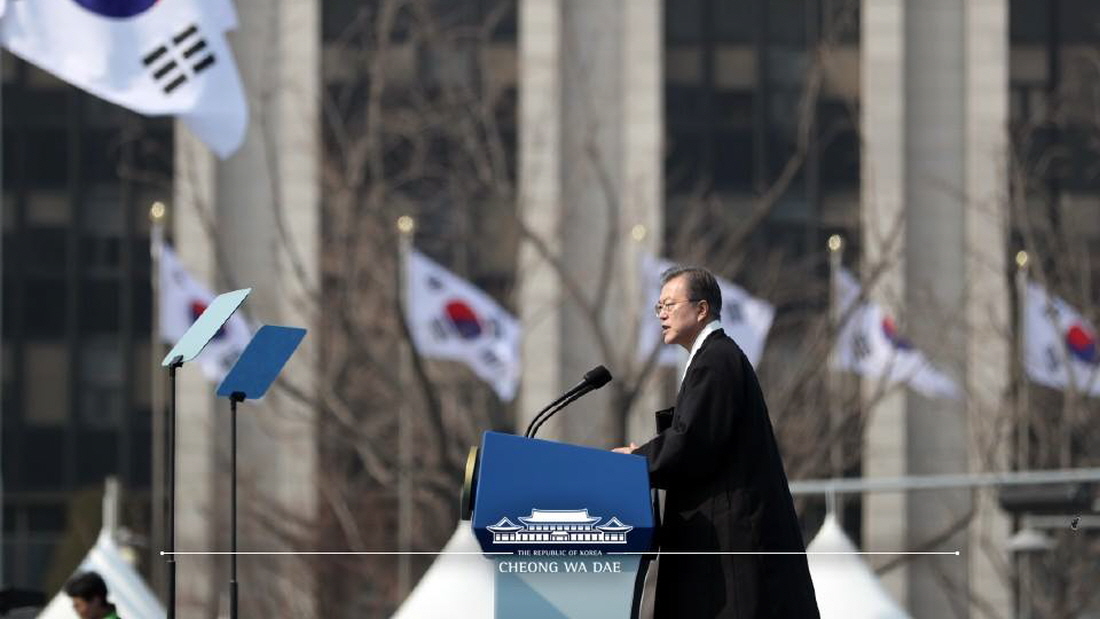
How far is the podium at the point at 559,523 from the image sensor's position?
827 cm

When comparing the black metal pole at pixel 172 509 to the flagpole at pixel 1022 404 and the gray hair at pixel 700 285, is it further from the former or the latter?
the flagpole at pixel 1022 404

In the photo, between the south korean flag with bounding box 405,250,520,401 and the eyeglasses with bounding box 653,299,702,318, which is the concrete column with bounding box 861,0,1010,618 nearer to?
the south korean flag with bounding box 405,250,520,401

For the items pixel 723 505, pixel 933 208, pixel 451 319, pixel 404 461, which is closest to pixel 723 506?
pixel 723 505

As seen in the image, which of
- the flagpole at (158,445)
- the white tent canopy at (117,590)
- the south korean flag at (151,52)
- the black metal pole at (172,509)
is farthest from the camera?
the flagpole at (158,445)

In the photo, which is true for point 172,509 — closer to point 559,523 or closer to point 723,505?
point 559,523

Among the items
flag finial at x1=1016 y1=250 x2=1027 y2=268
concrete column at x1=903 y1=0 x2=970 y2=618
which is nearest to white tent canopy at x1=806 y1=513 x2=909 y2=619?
flag finial at x1=1016 y1=250 x2=1027 y2=268

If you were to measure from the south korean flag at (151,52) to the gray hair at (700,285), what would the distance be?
698cm

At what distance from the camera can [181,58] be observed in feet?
50.8

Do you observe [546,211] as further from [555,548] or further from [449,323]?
[555,548]

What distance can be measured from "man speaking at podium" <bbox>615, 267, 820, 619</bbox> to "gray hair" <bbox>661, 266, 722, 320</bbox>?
7 cm

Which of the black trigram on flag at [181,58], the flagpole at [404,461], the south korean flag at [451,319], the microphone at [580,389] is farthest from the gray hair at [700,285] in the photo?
the flagpole at [404,461]

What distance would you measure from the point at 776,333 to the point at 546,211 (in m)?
14.5

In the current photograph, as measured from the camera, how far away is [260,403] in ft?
150

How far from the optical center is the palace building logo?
827cm
